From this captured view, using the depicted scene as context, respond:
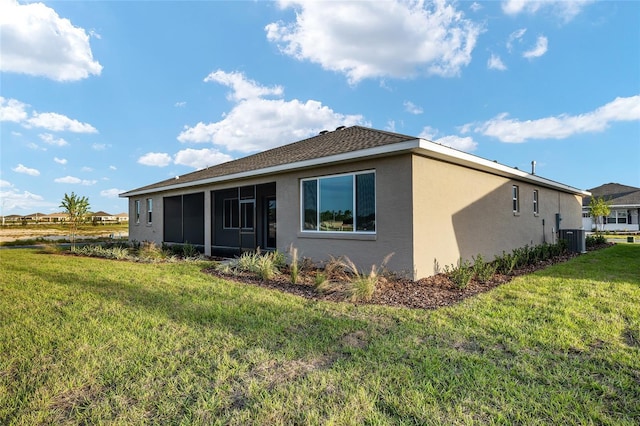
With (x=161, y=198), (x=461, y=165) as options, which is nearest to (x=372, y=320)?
(x=461, y=165)

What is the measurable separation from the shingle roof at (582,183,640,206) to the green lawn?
34.5 meters

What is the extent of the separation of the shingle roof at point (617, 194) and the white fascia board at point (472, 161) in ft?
84.5

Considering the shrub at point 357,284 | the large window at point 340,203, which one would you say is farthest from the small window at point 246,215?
the shrub at point 357,284

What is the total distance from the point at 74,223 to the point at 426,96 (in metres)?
18.2

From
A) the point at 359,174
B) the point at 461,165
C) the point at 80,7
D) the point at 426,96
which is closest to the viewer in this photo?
the point at 359,174

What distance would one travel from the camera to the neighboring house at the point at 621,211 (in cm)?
3142

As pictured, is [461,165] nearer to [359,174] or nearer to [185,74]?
[359,174]

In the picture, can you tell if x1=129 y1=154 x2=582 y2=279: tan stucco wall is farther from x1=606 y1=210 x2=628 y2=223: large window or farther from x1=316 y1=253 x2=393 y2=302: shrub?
x1=606 y1=210 x2=628 y2=223: large window

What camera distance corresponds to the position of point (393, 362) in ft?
11.2

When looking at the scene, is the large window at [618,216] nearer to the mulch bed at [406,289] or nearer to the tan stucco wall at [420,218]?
the tan stucco wall at [420,218]

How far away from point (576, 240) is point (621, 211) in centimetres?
2596

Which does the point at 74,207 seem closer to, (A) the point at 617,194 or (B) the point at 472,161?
(B) the point at 472,161

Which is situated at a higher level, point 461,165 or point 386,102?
point 386,102

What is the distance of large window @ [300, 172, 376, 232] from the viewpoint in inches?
331
